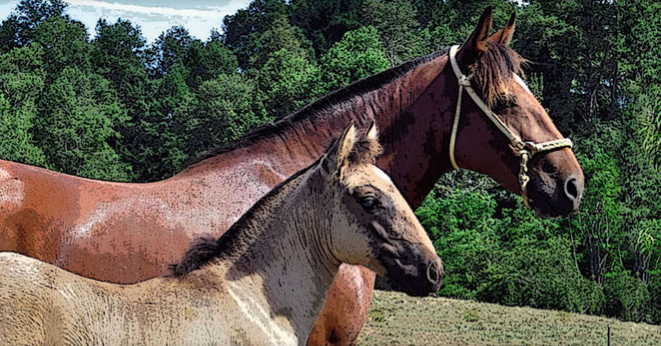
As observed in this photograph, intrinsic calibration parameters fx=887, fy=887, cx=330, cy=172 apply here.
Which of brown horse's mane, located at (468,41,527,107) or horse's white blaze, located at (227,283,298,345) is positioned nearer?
horse's white blaze, located at (227,283,298,345)

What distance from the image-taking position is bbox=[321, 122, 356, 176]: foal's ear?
183 inches

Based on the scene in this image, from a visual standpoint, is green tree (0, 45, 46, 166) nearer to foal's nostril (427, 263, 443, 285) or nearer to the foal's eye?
the foal's eye

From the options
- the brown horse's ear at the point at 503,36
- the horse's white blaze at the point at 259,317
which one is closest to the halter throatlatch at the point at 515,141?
the brown horse's ear at the point at 503,36

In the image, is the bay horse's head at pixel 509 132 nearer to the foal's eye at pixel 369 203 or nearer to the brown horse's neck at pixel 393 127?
the brown horse's neck at pixel 393 127

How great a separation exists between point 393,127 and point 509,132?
0.77 meters

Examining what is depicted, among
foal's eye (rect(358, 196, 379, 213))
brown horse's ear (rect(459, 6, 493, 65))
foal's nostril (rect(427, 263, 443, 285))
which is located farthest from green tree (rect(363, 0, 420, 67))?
foal's nostril (rect(427, 263, 443, 285))

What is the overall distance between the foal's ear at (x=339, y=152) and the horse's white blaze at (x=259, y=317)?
2.56 ft

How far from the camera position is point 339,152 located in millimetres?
4641

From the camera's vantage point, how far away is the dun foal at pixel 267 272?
423 centimetres

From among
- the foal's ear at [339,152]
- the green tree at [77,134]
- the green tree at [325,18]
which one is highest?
the foal's ear at [339,152]

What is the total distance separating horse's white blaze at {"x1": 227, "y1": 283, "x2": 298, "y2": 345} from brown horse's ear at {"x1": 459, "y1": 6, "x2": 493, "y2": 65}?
224 cm

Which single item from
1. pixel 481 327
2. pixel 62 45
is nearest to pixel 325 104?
pixel 481 327

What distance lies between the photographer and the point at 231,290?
457 cm

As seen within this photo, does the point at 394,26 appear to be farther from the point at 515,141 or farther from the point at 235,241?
the point at 235,241
